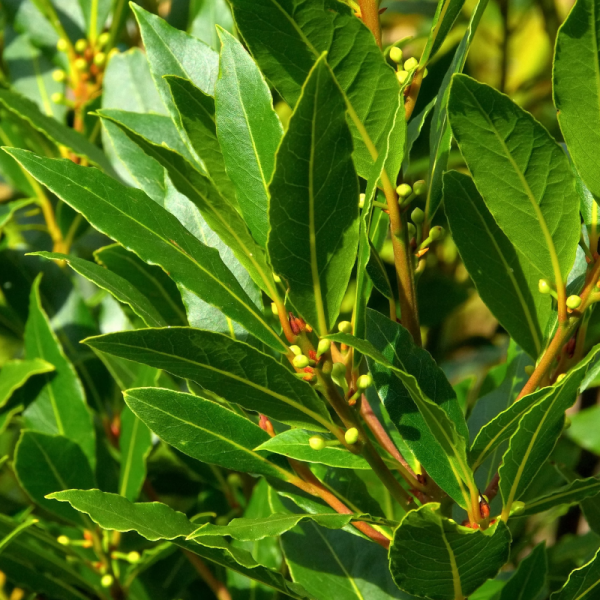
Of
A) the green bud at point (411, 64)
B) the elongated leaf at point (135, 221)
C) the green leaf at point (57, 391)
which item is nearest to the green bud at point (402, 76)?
the green bud at point (411, 64)

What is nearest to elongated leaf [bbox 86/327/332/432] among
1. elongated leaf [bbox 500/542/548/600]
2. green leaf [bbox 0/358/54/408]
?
elongated leaf [bbox 500/542/548/600]

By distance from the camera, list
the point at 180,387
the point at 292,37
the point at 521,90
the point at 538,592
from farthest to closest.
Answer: the point at 521,90 < the point at 180,387 < the point at 538,592 < the point at 292,37

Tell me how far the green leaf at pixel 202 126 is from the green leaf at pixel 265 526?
0.30m

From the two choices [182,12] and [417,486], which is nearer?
[417,486]

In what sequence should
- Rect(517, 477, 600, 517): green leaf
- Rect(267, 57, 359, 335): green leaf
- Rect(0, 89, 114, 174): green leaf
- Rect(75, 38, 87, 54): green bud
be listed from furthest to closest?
Rect(75, 38, 87, 54): green bud, Rect(0, 89, 114, 174): green leaf, Rect(517, 477, 600, 517): green leaf, Rect(267, 57, 359, 335): green leaf

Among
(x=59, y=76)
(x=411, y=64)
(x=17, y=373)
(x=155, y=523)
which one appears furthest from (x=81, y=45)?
(x=155, y=523)

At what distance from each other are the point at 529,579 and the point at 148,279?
0.59 metres

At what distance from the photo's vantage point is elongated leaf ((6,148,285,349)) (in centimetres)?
66

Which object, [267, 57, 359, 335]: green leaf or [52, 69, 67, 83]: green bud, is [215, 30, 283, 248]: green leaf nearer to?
[267, 57, 359, 335]: green leaf

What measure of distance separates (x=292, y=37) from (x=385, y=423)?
48cm

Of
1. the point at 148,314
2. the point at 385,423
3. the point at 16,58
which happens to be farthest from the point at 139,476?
the point at 16,58

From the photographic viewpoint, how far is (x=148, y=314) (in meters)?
0.69

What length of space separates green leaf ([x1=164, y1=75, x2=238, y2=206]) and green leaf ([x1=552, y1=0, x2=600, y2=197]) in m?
0.29

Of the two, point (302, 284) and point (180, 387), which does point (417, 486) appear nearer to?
point (302, 284)
